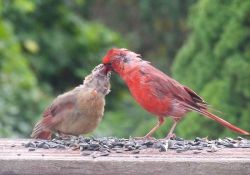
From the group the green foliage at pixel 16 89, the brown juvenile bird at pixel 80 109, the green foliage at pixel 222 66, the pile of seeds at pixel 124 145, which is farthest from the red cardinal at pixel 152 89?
the green foliage at pixel 16 89

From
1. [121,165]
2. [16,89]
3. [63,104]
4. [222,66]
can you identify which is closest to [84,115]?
[63,104]

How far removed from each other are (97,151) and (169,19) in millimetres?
9544

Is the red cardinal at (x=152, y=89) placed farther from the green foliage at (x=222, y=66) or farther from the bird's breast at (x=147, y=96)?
the green foliage at (x=222, y=66)

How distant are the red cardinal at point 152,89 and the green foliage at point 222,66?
1824mm

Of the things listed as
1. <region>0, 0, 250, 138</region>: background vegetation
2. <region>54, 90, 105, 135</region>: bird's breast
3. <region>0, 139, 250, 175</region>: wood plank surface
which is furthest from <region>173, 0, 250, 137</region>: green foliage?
<region>0, 139, 250, 175</region>: wood plank surface

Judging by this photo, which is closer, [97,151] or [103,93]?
[97,151]

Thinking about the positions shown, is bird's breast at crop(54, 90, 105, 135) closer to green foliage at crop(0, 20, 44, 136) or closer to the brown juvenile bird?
the brown juvenile bird

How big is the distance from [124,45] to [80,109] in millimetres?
8099

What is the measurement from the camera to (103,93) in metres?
5.09

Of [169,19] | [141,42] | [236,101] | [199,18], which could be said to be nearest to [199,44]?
[199,18]

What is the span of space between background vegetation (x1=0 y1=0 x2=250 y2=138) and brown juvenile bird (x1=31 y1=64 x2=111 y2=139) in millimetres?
796

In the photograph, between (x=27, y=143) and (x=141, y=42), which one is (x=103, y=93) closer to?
(x=27, y=143)

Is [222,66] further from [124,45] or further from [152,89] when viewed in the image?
[124,45]

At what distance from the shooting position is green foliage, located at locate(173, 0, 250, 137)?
6.98 meters
